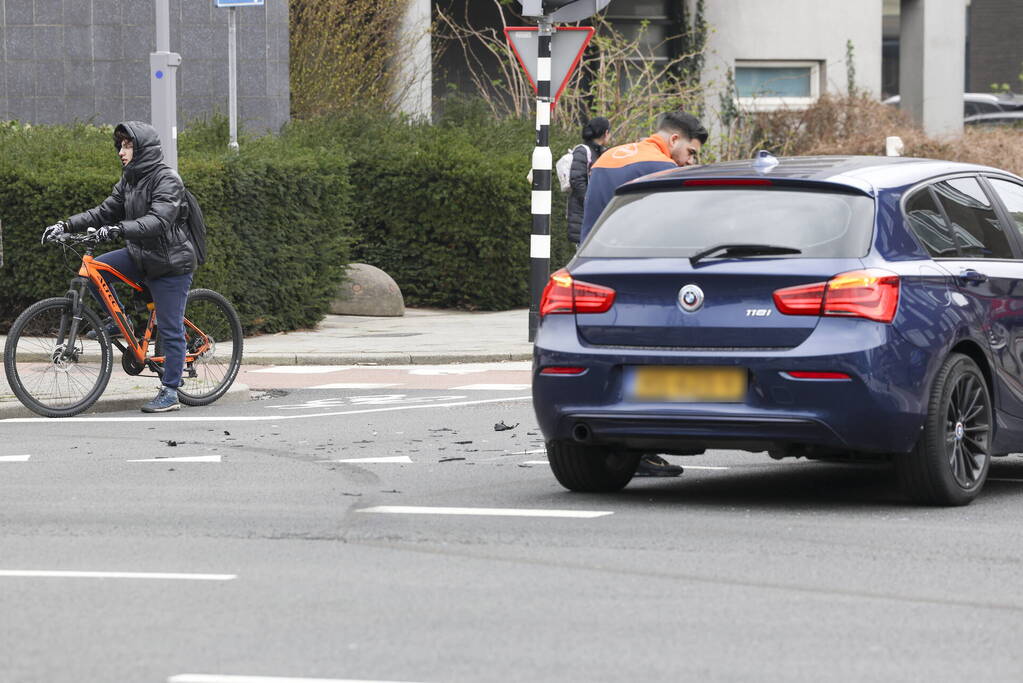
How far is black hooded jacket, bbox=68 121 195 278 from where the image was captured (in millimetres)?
11836

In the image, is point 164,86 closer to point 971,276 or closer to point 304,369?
point 304,369

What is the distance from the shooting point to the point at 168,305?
Result: 1209 cm

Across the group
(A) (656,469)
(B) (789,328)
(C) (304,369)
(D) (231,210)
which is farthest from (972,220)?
(D) (231,210)

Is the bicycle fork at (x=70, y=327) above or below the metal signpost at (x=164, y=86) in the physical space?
below

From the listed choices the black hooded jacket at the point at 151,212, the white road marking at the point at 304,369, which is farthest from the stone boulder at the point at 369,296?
the black hooded jacket at the point at 151,212

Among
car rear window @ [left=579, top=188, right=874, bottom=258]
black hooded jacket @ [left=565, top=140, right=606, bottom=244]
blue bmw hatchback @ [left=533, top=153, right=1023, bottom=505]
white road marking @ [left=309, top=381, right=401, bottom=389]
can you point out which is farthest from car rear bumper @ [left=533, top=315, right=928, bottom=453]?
black hooded jacket @ [left=565, top=140, right=606, bottom=244]

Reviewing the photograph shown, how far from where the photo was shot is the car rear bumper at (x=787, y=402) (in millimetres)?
7426

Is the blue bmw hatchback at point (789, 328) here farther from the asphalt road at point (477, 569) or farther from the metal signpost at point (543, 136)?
the metal signpost at point (543, 136)

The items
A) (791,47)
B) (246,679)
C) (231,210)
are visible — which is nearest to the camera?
(246,679)

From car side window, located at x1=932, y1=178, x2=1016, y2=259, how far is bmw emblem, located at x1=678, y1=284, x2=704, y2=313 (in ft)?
4.42

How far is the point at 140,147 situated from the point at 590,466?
480 centimetres

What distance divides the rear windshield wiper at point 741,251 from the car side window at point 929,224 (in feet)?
2.03

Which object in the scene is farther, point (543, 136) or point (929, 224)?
point (543, 136)

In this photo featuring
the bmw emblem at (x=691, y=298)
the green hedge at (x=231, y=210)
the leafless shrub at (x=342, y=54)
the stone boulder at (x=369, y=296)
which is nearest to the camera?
the bmw emblem at (x=691, y=298)
